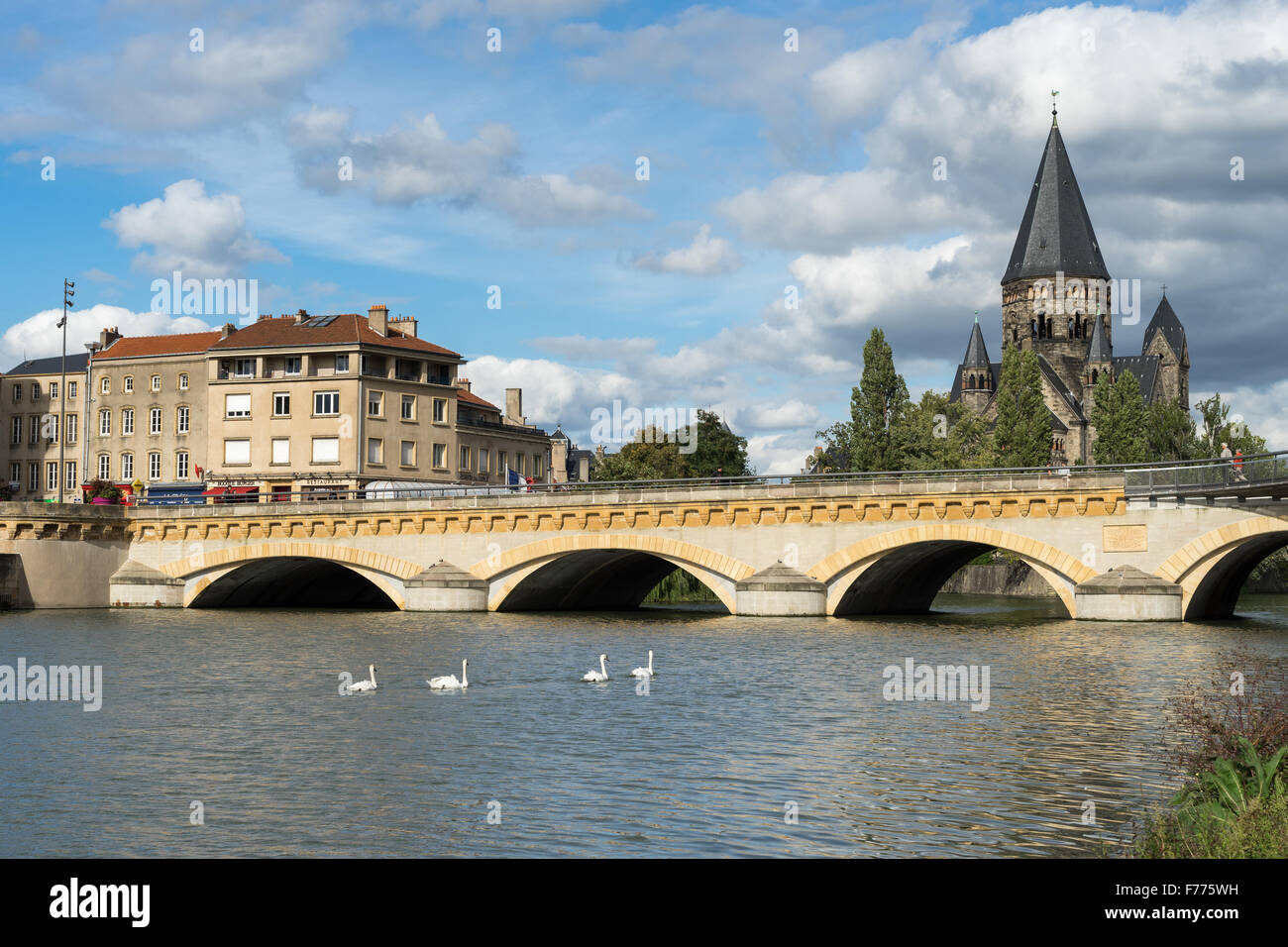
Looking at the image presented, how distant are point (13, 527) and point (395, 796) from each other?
52.6 metres

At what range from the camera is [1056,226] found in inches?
7141

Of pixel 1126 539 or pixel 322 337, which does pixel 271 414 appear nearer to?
pixel 322 337

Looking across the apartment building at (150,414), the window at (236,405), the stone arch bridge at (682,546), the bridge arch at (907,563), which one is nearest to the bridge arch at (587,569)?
the stone arch bridge at (682,546)

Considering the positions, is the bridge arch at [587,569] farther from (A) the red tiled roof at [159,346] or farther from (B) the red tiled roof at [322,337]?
(A) the red tiled roof at [159,346]

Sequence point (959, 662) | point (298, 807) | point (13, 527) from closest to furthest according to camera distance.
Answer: point (298, 807) → point (959, 662) → point (13, 527)

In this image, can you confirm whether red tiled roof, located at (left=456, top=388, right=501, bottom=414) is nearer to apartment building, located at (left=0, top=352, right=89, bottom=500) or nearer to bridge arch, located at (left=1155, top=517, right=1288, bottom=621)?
apartment building, located at (left=0, top=352, right=89, bottom=500)

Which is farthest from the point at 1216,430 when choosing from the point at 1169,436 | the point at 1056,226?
the point at 1056,226

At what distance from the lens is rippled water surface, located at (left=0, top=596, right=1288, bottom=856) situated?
17547 millimetres

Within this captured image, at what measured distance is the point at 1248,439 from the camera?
113812 mm

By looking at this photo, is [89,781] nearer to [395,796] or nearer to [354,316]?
[395,796]

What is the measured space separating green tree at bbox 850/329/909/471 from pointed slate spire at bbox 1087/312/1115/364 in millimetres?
97794

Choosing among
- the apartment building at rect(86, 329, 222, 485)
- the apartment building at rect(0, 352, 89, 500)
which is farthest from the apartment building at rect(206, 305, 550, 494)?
the apartment building at rect(0, 352, 89, 500)

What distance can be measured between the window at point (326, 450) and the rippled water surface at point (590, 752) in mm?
40958

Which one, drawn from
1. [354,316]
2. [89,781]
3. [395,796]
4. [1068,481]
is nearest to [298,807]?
[395,796]
